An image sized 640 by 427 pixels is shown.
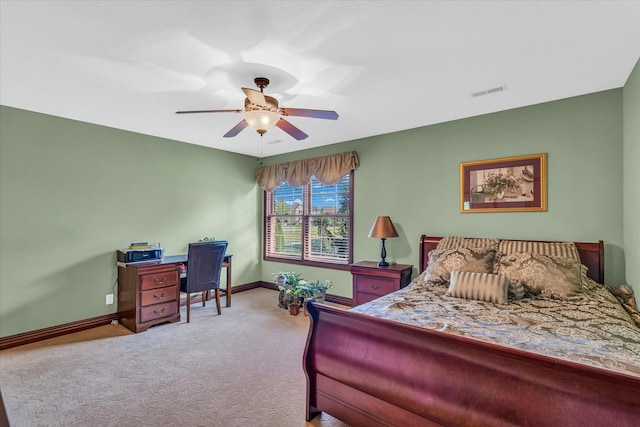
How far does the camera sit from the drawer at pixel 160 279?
3.75 meters

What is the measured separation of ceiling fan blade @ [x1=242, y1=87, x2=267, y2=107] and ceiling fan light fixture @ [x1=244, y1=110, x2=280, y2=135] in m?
0.08

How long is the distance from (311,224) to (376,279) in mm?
1852

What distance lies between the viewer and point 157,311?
3.85 metres

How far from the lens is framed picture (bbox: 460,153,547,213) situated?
3268mm

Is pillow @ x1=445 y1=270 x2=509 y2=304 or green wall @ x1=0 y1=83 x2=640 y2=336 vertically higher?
green wall @ x1=0 y1=83 x2=640 y2=336

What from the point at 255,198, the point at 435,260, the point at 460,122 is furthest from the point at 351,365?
the point at 255,198

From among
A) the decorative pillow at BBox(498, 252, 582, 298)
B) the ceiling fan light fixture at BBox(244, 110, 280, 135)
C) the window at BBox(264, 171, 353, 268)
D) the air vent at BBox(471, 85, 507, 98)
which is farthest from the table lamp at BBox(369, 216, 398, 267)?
the ceiling fan light fixture at BBox(244, 110, 280, 135)

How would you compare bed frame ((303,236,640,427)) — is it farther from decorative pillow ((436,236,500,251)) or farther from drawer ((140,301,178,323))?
drawer ((140,301,178,323))

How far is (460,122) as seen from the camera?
3.78m

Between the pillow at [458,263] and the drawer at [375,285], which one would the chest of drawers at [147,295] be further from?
the pillow at [458,263]

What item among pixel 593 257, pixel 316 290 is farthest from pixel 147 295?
pixel 593 257

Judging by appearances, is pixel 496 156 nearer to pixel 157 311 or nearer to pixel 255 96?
pixel 255 96

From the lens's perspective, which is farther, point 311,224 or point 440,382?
point 311,224

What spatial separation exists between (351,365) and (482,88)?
2661 mm
